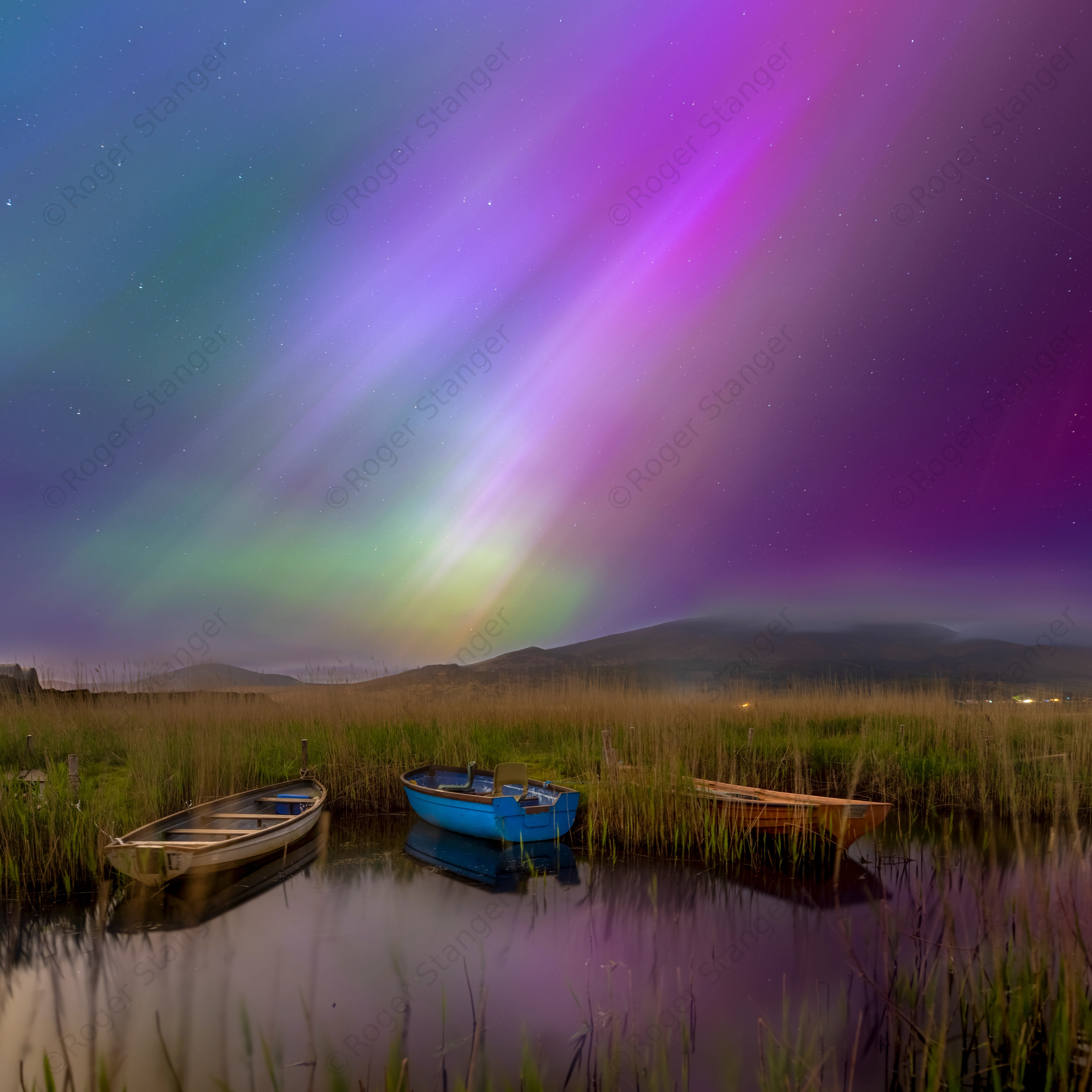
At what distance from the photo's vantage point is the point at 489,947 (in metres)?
7.56

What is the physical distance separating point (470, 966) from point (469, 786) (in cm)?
606

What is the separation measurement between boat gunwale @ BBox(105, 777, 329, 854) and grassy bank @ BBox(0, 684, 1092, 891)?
0.53 meters

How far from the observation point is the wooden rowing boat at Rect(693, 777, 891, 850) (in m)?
8.82

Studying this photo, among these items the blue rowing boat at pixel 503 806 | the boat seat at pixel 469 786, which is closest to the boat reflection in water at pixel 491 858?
the blue rowing boat at pixel 503 806

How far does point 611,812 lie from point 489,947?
2932 mm

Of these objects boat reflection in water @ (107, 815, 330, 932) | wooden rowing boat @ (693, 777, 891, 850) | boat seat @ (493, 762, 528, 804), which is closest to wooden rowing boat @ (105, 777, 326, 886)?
boat reflection in water @ (107, 815, 330, 932)

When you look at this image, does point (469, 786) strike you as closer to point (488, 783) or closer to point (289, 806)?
→ point (488, 783)

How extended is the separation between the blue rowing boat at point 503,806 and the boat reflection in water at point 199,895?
1988 millimetres

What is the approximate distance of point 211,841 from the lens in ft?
30.0

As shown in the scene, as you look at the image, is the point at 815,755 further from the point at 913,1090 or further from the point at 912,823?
the point at 913,1090

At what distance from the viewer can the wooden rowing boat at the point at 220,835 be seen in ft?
26.8

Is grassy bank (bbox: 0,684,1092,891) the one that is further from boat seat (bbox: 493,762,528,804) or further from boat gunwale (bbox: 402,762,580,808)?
boat seat (bbox: 493,762,528,804)

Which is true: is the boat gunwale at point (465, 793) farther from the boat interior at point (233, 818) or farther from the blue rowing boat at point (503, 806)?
the boat interior at point (233, 818)

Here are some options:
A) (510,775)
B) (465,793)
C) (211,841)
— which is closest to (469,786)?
(510,775)
